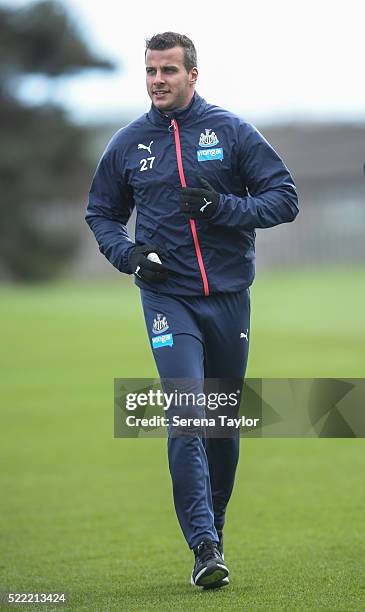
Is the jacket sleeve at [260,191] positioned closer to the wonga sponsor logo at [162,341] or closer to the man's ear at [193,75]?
the man's ear at [193,75]

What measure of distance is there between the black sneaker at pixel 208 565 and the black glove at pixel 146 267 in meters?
1.22

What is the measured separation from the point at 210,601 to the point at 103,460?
700cm

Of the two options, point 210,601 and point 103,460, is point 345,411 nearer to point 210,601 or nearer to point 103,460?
point 210,601

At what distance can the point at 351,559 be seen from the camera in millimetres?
6766

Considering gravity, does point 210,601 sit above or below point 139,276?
below

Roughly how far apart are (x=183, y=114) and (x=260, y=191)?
0.51 metres

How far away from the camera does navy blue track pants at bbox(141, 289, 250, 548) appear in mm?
5824

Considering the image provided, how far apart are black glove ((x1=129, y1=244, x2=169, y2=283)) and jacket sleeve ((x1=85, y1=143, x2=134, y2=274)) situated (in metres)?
0.16

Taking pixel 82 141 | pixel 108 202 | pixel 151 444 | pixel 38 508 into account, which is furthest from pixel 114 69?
pixel 108 202

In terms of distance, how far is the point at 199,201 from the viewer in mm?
5879

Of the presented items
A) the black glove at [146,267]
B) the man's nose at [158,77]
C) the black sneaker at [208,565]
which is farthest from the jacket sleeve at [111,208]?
the black sneaker at [208,565]

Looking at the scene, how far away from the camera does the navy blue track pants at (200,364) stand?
5.82m

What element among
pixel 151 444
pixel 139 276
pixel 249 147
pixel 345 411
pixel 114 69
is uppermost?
pixel 114 69

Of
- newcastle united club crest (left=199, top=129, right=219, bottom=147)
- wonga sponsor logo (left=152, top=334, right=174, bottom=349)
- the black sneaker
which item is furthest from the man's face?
the black sneaker
